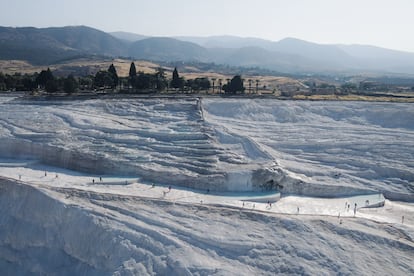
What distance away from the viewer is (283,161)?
3472 centimetres

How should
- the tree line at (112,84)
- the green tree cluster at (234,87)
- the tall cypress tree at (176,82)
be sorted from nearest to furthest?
the tree line at (112,84)
the green tree cluster at (234,87)
the tall cypress tree at (176,82)

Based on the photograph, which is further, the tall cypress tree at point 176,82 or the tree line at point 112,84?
the tall cypress tree at point 176,82

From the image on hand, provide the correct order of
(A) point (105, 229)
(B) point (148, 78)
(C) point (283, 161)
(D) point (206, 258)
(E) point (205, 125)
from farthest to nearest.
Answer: (B) point (148, 78) < (E) point (205, 125) < (C) point (283, 161) < (A) point (105, 229) < (D) point (206, 258)

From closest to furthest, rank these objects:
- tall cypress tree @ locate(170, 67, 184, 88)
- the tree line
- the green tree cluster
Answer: the tree line
the green tree cluster
tall cypress tree @ locate(170, 67, 184, 88)

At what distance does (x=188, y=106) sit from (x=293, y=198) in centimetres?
1918

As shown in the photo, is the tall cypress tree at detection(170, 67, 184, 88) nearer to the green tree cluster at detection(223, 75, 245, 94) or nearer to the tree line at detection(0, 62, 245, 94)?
the tree line at detection(0, 62, 245, 94)

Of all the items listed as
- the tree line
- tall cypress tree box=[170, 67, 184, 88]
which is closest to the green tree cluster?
the tree line

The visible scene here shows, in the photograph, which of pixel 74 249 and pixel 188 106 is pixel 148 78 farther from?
pixel 74 249

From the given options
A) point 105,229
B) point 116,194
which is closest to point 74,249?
point 105,229

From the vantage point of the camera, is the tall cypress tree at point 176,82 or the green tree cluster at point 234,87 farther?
the tall cypress tree at point 176,82

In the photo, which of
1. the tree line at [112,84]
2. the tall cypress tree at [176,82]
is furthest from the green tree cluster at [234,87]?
the tall cypress tree at [176,82]

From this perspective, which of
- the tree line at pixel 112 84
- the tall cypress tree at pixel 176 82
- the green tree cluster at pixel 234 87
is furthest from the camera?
the tall cypress tree at pixel 176 82

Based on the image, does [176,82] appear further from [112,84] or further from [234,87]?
[112,84]

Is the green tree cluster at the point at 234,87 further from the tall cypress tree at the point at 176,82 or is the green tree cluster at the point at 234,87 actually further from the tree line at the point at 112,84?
the tall cypress tree at the point at 176,82
